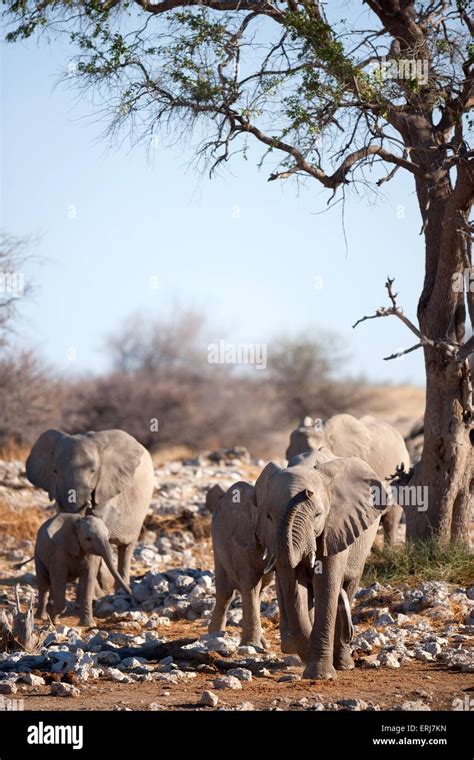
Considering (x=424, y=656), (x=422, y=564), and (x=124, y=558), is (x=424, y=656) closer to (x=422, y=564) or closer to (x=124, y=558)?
(x=422, y=564)

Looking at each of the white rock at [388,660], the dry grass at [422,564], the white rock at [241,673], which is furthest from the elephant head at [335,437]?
the white rock at [241,673]

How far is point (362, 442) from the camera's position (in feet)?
57.3

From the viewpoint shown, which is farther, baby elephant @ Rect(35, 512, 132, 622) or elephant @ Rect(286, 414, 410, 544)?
elephant @ Rect(286, 414, 410, 544)

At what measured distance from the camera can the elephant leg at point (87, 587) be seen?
12609mm

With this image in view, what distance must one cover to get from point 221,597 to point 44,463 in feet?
15.7

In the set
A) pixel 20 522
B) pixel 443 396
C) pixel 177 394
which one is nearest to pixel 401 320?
pixel 443 396

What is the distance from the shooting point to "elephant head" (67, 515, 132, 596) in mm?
12789

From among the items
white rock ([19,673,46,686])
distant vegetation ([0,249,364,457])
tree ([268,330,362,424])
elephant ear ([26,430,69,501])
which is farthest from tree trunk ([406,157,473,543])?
tree ([268,330,362,424])

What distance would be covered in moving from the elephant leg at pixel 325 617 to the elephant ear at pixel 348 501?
0.16 metres

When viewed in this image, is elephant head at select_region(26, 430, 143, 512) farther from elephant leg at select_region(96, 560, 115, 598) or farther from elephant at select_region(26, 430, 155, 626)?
elephant leg at select_region(96, 560, 115, 598)

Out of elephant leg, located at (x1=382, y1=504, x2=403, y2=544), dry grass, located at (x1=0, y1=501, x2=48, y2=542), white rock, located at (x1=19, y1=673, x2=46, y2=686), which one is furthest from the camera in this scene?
dry grass, located at (x1=0, y1=501, x2=48, y2=542)

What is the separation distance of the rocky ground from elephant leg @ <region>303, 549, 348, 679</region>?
0.47 ft

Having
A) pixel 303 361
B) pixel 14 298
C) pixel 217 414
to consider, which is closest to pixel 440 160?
Result: pixel 14 298

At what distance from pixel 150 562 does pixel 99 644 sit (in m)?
6.32
